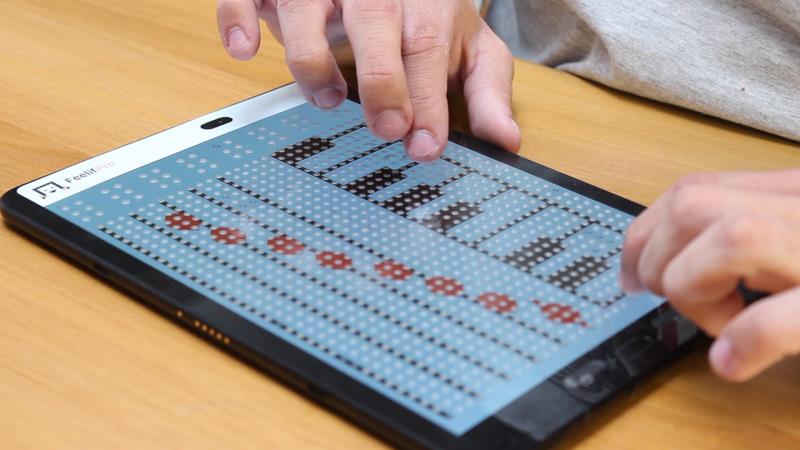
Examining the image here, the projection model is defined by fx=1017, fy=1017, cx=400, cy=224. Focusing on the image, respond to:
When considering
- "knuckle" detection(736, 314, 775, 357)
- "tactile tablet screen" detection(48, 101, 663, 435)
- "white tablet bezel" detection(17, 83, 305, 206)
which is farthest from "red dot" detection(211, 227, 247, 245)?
"knuckle" detection(736, 314, 775, 357)

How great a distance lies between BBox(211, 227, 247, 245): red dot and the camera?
0.67 metres

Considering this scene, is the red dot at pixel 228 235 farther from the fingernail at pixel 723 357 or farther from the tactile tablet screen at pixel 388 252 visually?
the fingernail at pixel 723 357

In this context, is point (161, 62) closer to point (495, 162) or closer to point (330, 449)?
point (495, 162)

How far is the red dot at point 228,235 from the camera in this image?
67 cm

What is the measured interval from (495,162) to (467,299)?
7.4 inches

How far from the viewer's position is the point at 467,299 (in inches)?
24.1

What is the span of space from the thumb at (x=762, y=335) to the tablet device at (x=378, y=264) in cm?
7

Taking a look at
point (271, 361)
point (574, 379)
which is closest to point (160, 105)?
point (271, 361)

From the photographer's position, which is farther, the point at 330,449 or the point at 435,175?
the point at 435,175

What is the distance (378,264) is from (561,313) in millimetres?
121

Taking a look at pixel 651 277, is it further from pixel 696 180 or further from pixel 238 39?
pixel 238 39

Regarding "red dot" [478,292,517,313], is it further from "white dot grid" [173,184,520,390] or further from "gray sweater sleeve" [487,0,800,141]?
"gray sweater sleeve" [487,0,800,141]

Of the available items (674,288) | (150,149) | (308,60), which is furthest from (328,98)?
(674,288)

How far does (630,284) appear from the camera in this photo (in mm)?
615
